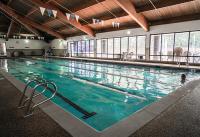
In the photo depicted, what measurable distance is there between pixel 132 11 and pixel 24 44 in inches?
641

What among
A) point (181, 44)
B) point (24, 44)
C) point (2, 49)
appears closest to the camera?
point (181, 44)

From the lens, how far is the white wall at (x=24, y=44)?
17994mm

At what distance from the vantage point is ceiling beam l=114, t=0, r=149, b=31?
725 centimetres

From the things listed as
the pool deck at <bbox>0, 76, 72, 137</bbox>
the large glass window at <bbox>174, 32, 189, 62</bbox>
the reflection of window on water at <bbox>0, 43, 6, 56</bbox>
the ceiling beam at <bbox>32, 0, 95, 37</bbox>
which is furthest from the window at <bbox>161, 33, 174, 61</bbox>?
the reflection of window on water at <bbox>0, 43, 6, 56</bbox>

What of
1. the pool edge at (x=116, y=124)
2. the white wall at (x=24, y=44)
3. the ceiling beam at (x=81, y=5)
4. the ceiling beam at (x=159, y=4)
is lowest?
the pool edge at (x=116, y=124)

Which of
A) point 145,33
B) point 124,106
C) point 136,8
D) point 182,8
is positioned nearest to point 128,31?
point 145,33

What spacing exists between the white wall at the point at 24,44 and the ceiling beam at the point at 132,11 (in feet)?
52.6

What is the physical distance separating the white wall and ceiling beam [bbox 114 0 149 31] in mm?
16043

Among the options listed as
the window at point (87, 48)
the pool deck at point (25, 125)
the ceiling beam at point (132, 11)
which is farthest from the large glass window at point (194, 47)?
the window at point (87, 48)

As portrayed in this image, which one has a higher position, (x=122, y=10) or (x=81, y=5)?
(x=81, y=5)

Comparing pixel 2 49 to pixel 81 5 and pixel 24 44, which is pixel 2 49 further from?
pixel 81 5

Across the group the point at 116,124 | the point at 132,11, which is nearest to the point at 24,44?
the point at 132,11

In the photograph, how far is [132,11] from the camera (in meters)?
8.04

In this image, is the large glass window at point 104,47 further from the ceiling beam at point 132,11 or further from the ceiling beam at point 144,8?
the ceiling beam at point 132,11
